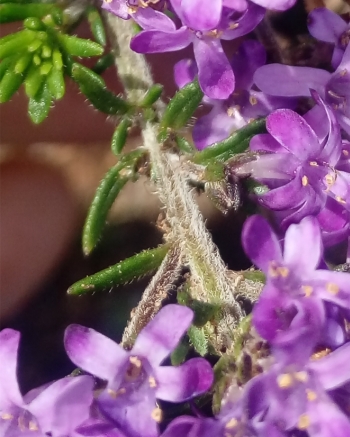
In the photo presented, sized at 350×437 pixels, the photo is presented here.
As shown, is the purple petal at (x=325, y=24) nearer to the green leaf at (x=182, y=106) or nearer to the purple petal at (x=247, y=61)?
the purple petal at (x=247, y=61)

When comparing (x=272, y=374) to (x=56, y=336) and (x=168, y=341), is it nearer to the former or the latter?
(x=168, y=341)

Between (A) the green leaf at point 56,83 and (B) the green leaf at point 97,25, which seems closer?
(A) the green leaf at point 56,83

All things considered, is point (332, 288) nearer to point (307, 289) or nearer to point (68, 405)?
point (307, 289)

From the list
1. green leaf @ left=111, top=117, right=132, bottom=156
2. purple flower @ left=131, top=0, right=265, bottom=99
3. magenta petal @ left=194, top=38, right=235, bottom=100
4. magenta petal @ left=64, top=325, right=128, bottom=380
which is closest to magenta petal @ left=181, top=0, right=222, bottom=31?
purple flower @ left=131, top=0, right=265, bottom=99

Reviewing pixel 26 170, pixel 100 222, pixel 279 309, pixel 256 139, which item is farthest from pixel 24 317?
pixel 279 309

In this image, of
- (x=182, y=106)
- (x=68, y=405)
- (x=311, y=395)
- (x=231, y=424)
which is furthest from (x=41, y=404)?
(x=182, y=106)

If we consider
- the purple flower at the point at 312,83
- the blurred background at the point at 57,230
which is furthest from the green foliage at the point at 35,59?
the blurred background at the point at 57,230
